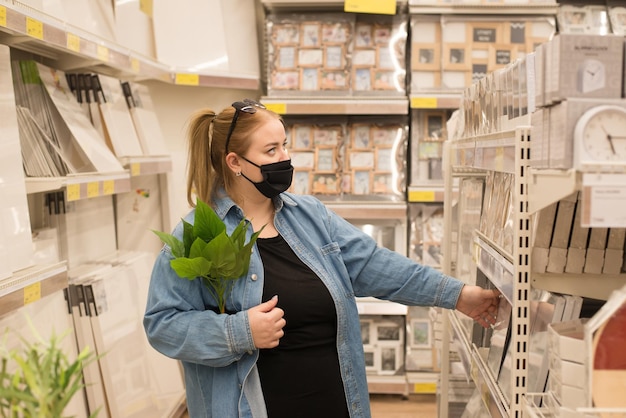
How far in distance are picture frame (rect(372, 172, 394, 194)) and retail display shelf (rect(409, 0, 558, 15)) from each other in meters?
0.90

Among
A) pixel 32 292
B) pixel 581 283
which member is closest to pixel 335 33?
pixel 32 292

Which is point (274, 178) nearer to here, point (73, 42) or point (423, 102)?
point (73, 42)

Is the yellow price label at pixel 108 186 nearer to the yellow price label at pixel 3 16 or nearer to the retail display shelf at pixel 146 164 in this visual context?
the retail display shelf at pixel 146 164

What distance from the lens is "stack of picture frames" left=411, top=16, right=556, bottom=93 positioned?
3416 millimetres

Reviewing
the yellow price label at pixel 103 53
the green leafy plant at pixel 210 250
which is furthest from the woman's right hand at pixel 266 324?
the yellow price label at pixel 103 53

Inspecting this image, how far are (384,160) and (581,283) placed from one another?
7.63 ft

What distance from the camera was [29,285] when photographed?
1764mm

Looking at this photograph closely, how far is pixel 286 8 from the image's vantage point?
142 inches

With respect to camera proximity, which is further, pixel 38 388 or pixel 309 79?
pixel 309 79

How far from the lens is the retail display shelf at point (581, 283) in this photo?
50.8 inches

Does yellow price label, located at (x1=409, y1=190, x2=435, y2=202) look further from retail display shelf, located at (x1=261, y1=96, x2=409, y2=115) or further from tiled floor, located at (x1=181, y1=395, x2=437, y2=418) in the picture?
tiled floor, located at (x1=181, y1=395, x2=437, y2=418)

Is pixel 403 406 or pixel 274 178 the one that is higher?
pixel 274 178

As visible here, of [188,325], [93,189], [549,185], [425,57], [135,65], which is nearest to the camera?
[549,185]

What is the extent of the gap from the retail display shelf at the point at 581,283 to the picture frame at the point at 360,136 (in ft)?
7.75
